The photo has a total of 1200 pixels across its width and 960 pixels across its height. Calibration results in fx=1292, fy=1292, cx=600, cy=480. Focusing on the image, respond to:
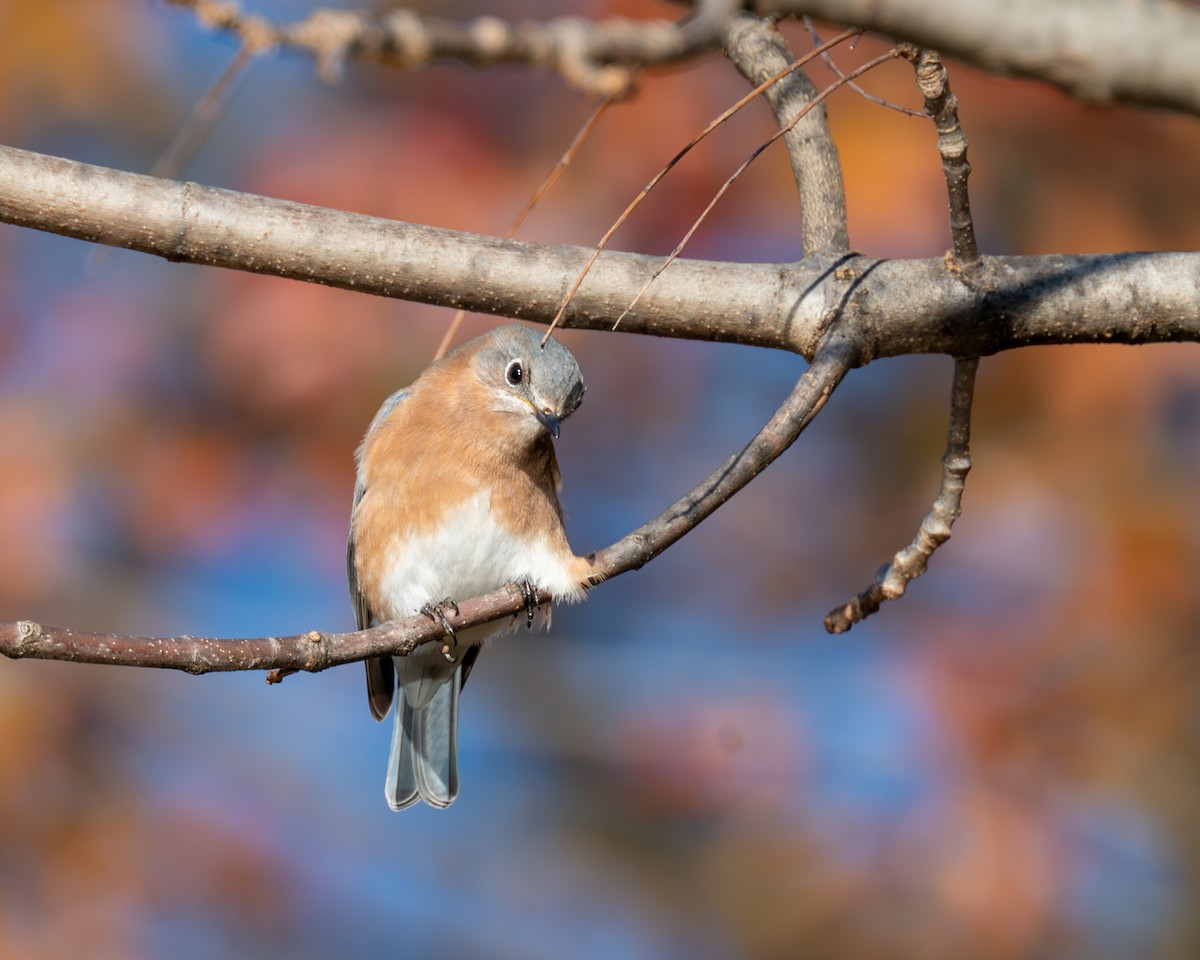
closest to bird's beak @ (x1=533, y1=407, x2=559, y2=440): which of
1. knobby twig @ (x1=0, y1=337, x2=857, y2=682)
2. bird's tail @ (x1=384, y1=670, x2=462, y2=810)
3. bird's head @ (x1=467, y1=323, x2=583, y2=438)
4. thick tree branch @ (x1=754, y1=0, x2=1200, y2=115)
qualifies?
bird's head @ (x1=467, y1=323, x2=583, y2=438)

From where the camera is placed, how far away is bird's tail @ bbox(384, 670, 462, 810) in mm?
4805

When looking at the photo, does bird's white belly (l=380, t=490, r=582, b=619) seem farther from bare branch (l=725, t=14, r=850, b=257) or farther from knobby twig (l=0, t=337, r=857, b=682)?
bare branch (l=725, t=14, r=850, b=257)

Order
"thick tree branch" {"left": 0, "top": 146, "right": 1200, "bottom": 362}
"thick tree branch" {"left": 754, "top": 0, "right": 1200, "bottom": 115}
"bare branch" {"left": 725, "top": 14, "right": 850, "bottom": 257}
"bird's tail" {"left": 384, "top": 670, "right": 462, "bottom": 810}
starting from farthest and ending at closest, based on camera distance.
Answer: "bird's tail" {"left": 384, "top": 670, "right": 462, "bottom": 810}, "bare branch" {"left": 725, "top": 14, "right": 850, "bottom": 257}, "thick tree branch" {"left": 0, "top": 146, "right": 1200, "bottom": 362}, "thick tree branch" {"left": 754, "top": 0, "right": 1200, "bottom": 115}

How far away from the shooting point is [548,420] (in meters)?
3.99

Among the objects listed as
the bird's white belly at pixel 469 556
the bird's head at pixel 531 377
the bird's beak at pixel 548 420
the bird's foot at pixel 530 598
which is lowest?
the bird's foot at pixel 530 598

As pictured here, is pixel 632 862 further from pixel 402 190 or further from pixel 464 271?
pixel 464 271

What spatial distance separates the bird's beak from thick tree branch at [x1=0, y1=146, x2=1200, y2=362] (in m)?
1.38

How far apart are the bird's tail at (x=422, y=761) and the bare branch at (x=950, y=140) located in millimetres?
2959

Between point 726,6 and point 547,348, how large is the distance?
300 cm

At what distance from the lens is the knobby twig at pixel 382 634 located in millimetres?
1981

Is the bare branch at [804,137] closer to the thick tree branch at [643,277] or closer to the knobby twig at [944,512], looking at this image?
the thick tree branch at [643,277]

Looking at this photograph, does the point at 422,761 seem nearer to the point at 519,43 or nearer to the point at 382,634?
the point at 382,634

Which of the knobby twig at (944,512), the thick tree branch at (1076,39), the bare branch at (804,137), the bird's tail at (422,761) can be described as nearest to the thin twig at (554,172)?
the bare branch at (804,137)

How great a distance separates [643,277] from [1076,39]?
152 centimetres
